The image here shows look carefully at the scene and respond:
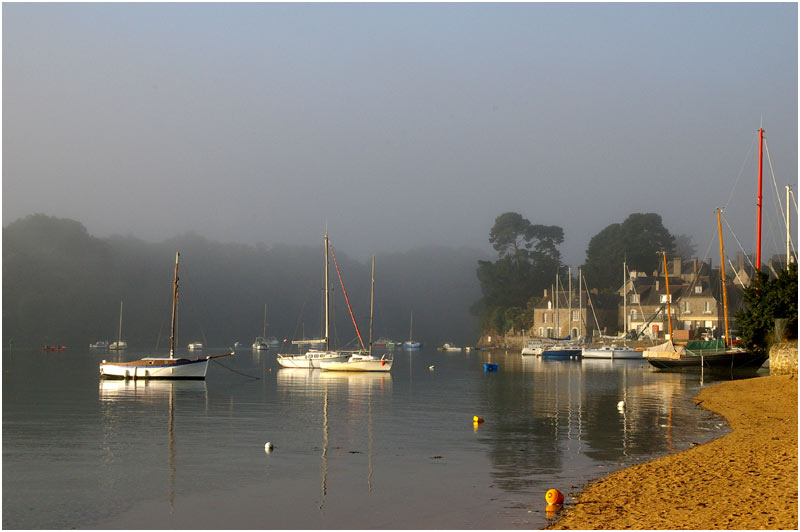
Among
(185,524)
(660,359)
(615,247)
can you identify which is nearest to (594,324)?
(615,247)

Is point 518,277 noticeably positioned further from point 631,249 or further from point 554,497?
point 554,497

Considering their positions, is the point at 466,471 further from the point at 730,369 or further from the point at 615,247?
the point at 615,247

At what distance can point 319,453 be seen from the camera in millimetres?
30328

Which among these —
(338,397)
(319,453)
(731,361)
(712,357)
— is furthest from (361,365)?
(319,453)

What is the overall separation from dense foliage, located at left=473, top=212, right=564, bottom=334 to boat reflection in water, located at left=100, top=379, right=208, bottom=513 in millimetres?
121261

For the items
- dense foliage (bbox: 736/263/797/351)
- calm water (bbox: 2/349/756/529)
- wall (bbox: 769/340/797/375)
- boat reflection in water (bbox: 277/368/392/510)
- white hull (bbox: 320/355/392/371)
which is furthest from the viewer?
white hull (bbox: 320/355/392/371)

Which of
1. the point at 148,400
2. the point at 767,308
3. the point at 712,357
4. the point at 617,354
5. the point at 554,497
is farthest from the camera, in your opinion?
the point at 617,354

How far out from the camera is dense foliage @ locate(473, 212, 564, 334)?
7382 inches

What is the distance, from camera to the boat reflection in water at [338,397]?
3169 cm

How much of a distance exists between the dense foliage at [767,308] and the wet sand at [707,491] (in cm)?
3307

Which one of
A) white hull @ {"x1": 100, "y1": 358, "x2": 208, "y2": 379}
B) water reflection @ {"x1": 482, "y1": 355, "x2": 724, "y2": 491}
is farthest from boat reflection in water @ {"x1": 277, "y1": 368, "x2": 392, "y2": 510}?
white hull @ {"x1": 100, "y1": 358, "x2": 208, "y2": 379}

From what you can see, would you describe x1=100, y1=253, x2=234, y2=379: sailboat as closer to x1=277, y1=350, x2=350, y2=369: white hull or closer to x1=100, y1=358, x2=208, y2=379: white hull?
x1=100, y1=358, x2=208, y2=379: white hull

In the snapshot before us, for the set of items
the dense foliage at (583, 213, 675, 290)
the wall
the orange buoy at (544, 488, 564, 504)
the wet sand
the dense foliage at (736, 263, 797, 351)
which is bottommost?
the orange buoy at (544, 488, 564, 504)

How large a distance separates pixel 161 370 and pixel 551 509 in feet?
190
